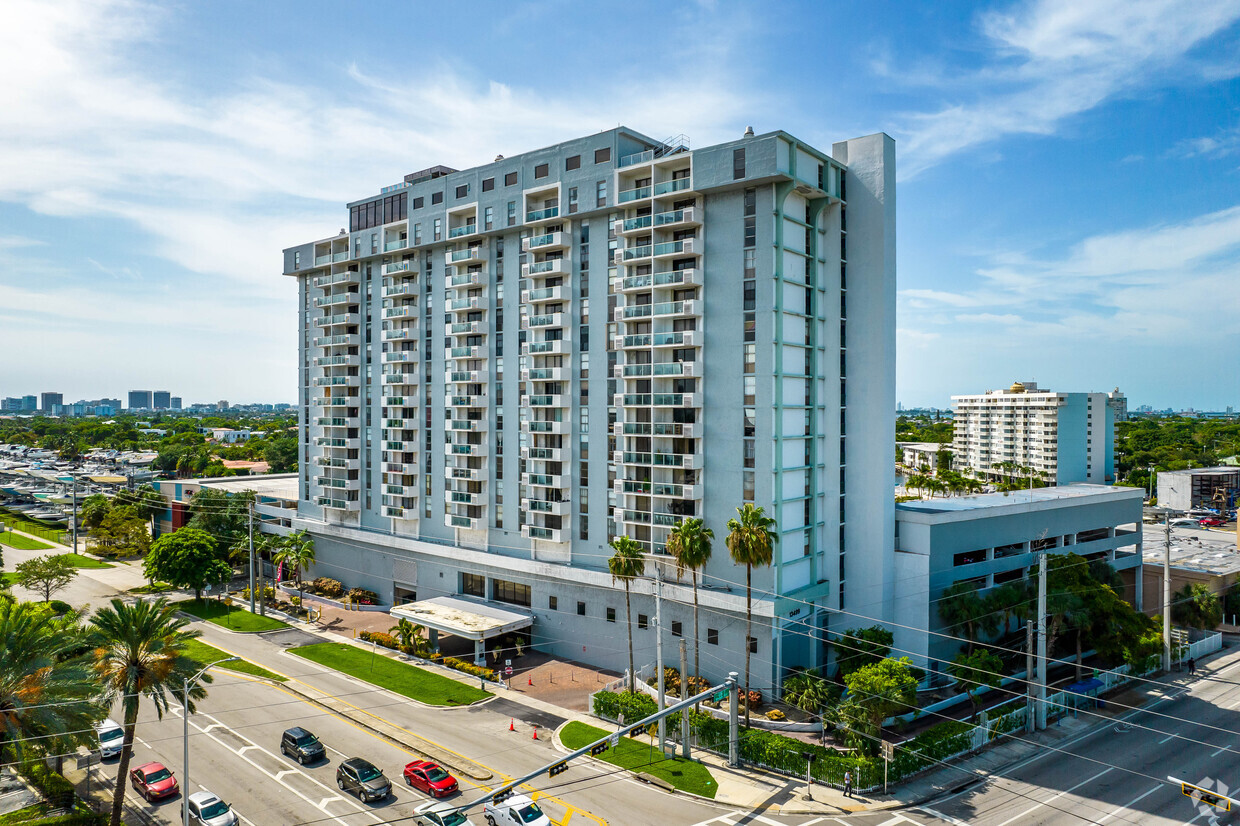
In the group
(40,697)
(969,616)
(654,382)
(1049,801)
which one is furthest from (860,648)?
(40,697)

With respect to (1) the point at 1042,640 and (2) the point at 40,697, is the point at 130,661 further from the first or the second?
(1) the point at 1042,640

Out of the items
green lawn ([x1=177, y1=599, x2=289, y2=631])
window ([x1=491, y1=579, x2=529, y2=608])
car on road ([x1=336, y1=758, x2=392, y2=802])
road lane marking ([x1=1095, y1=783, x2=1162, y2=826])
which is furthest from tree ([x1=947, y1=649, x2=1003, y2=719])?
green lawn ([x1=177, y1=599, x2=289, y2=631])

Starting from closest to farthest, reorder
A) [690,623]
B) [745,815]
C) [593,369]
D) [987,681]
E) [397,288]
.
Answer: [745,815] < [987,681] < [690,623] < [593,369] < [397,288]

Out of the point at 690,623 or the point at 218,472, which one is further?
the point at 218,472

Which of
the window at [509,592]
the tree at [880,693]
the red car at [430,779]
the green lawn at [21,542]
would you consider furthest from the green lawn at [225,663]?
the green lawn at [21,542]

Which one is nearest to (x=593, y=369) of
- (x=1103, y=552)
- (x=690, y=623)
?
(x=690, y=623)

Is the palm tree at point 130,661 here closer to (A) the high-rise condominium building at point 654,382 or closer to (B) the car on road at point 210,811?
(B) the car on road at point 210,811

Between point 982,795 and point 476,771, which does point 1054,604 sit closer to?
point 982,795
